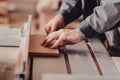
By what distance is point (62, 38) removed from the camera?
1.37 metres

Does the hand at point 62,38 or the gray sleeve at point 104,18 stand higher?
the gray sleeve at point 104,18

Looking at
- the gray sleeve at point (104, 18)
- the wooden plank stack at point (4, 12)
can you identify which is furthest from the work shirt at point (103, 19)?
the wooden plank stack at point (4, 12)

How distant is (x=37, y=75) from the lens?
1.15 m

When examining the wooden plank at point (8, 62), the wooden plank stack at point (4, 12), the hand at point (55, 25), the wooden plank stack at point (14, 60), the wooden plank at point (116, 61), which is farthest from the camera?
the wooden plank stack at point (4, 12)

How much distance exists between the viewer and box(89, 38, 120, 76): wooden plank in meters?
1.22

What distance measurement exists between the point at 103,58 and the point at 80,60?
0.37ft

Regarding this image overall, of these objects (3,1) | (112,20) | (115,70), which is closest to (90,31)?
(112,20)

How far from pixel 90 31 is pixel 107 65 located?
7.6 inches

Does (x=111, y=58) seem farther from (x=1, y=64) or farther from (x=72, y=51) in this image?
(x=1, y=64)

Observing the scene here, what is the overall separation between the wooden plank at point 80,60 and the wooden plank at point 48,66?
0.04m

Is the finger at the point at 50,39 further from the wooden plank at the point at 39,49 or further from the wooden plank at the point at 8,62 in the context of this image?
the wooden plank at the point at 8,62

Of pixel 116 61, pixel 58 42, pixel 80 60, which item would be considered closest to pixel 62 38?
pixel 58 42

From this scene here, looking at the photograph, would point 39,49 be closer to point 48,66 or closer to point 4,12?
point 48,66

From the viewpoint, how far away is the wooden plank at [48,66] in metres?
1.17
